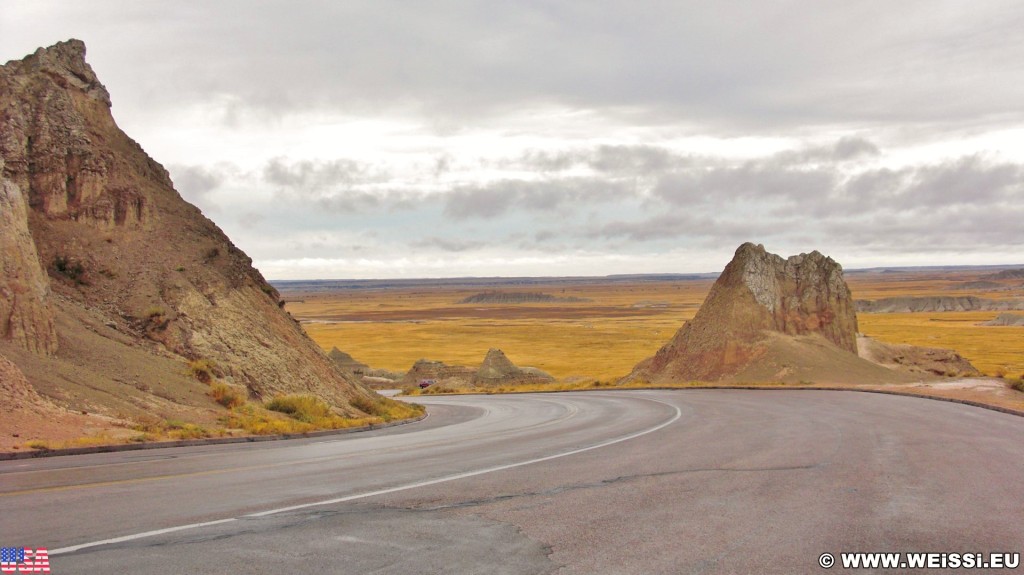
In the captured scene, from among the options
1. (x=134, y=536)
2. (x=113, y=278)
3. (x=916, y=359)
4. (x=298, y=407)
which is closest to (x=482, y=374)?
(x=916, y=359)

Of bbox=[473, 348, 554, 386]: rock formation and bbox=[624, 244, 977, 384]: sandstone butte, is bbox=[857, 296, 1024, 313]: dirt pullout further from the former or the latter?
bbox=[473, 348, 554, 386]: rock formation

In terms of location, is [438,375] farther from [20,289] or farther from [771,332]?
[20,289]

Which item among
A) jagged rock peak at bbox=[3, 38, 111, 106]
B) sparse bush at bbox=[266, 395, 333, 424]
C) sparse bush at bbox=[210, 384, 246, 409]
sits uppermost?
jagged rock peak at bbox=[3, 38, 111, 106]

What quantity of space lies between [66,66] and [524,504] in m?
27.1

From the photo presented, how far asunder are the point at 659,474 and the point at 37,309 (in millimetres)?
14768

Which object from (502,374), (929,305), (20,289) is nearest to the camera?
(20,289)

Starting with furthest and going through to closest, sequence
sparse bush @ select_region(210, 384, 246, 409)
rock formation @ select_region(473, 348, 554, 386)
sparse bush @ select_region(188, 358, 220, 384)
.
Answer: rock formation @ select_region(473, 348, 554, 386)
sparse bush @ select_region(188, 358, 220, 384)
sparse bush @ select_region(210, 384, 246, 409)

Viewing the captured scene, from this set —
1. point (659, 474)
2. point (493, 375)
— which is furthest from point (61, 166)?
point (493, 375)

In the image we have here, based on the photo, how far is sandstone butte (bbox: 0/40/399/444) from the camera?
18.8 metres

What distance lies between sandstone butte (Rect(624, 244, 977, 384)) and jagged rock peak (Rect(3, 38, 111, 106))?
3183 cm

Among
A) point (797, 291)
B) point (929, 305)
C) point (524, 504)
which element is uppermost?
point (797, 291)

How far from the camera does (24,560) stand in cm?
662

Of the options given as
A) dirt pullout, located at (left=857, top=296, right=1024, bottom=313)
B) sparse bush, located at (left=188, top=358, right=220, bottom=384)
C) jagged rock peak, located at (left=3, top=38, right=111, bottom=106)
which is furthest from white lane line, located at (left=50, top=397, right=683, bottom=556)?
dirt pullout, located at (left=857, top=296, right=1024, bottom=313)

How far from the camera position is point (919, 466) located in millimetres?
12562
